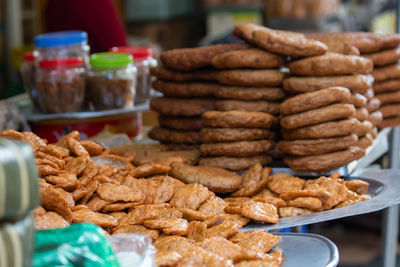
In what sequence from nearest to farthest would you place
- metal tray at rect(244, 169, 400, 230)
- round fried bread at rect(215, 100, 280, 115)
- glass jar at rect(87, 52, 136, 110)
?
metal tray at rect(244, 169, 400, 230)
round fried bread at rect(215, 100, 280, 115)
glass jar at rect(87, 52, 136, 110)

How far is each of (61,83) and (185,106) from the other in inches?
28.1

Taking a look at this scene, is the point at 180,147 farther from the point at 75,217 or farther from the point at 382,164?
the point at 382,164

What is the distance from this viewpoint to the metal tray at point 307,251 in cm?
125

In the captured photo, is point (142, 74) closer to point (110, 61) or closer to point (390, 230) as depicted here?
point (110, 61)

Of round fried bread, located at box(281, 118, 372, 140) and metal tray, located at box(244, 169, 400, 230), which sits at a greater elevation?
round fried bread, located at box(281, 118, 372, 140)

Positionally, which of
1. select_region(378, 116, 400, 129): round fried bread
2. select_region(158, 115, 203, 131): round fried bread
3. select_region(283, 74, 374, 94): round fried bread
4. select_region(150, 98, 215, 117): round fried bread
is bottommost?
select_region(378, 116, 400, 129): round fried bread

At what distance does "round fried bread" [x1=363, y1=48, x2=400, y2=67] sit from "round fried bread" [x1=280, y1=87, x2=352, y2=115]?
0.59 m

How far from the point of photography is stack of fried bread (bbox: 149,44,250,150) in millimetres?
2078

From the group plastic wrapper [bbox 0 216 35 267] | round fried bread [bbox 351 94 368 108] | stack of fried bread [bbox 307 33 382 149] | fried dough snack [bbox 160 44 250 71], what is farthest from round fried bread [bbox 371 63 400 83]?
plastic wrapper [bbox 0 216 35 267]

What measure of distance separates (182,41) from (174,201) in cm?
518

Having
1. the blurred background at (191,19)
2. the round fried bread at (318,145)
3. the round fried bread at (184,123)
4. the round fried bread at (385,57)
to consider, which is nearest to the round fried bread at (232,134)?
the round fried bread at (318,145)

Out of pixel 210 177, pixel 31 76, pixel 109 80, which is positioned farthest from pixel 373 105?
pixel 31 76

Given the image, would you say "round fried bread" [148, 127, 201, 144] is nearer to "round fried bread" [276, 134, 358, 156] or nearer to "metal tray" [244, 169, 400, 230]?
"round fried bread" [276, 134, 358, 156]

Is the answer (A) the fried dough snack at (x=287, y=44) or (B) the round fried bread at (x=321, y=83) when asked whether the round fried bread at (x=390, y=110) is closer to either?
(B) the round fried bread at (x=321, y=83)
